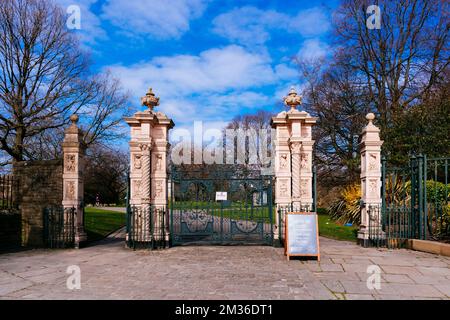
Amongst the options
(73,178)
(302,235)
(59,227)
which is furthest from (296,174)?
(59,227)

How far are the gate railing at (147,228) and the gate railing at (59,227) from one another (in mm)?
1598

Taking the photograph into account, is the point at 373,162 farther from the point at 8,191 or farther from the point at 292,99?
the point at 8,191

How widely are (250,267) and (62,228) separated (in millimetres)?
5596

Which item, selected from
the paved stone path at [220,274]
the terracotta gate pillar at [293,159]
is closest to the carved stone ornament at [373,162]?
the terracotta gate pillar at [293,159]

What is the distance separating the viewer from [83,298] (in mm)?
4625

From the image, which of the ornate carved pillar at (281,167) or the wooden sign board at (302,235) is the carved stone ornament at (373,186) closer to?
the ornate carved pillar at (281,167)

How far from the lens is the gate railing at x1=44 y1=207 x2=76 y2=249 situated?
8805 millimetres

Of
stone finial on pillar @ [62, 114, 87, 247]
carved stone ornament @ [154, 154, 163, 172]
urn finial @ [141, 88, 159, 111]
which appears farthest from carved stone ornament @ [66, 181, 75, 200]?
urn finial @ [141, 88, 159, 111]

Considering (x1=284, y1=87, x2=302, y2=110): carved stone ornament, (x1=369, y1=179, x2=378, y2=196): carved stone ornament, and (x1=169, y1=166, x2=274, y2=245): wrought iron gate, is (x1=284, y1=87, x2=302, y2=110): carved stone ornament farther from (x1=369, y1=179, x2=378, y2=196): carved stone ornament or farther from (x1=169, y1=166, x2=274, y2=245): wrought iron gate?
(x1=369, y1=179, x2=378, y2=196): carved stone ornament

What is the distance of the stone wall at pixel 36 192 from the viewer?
363 inches

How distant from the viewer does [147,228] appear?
29.0 feet

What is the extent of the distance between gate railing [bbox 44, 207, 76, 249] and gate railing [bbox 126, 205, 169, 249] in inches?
62.9

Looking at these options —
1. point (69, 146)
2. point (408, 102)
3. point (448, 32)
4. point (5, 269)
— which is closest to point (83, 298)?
point (5, 269)
